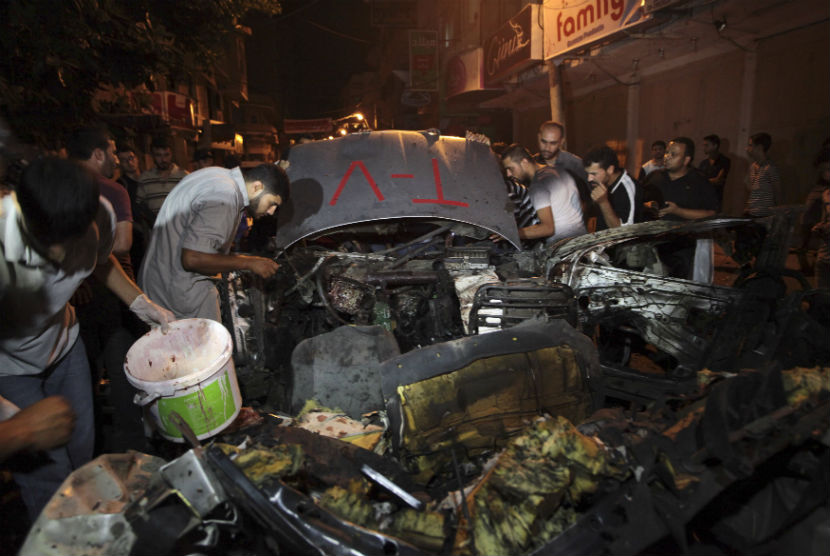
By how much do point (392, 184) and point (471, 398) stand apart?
6.91ft

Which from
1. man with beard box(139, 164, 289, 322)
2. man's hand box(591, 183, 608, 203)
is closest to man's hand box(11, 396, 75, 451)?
man with beard box(139, 164, 289, 322)

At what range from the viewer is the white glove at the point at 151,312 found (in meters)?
2.34

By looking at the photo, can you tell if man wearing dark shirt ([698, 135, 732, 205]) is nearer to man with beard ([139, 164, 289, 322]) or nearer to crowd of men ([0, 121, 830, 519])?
crowd of men ([0, 121, 830, 519])

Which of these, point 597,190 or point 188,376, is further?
point 597,190

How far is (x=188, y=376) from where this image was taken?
6.50 feet

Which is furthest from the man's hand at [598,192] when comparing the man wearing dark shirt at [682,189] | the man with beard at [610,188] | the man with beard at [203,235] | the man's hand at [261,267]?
the man's hand at [261,267]

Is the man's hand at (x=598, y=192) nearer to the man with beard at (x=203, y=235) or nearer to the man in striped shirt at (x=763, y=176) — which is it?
the man with beard at (x=203, y=235)

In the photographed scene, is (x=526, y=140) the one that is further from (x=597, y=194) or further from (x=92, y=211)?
(x=92, y=211)

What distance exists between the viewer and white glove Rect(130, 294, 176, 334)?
234 centimetres

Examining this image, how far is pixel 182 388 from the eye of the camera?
1.99m

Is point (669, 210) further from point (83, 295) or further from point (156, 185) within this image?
point (156, 185)

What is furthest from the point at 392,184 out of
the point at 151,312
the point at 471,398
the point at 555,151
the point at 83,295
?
the point at 83,295

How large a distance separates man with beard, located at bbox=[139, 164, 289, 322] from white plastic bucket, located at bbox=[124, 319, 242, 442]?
415mm

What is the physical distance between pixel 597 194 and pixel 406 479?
3.20m
